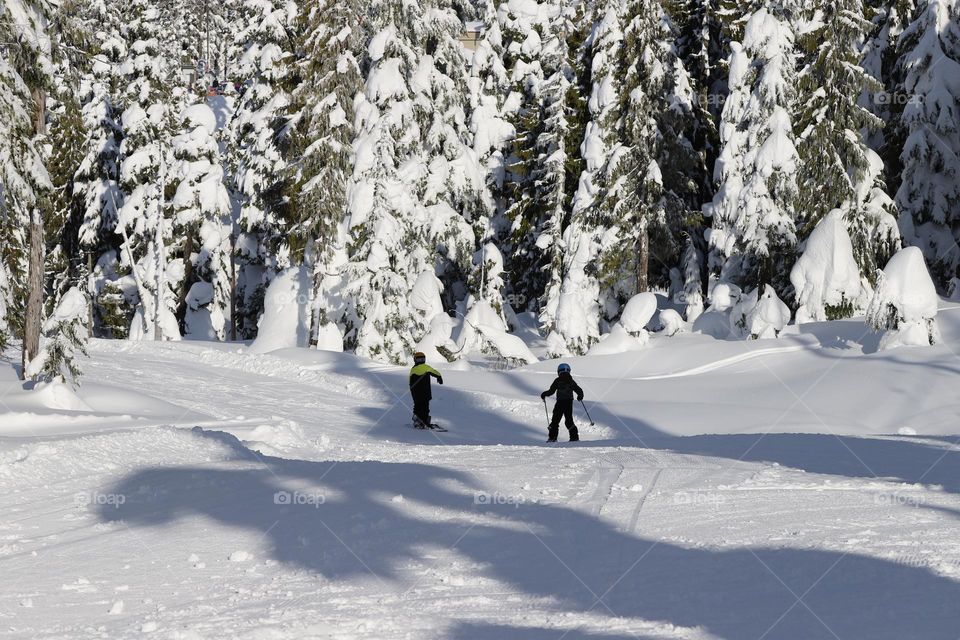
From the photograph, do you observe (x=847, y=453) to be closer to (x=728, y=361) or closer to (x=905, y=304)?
(x=905, y=304)

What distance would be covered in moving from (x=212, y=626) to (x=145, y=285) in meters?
38.0

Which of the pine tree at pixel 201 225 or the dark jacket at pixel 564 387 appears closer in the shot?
the dark jacket at pixel 564 387

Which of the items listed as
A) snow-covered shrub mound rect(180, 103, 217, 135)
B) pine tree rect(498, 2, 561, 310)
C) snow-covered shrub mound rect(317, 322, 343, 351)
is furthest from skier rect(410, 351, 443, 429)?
snow-covered shrub mound rect(180, 103, 217, 135)

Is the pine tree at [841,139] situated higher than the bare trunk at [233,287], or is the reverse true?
the pine tree at [841,139]

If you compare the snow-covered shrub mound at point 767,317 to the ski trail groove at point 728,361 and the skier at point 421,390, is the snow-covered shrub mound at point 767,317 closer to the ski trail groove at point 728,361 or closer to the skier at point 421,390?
the ski trail groove at point 728,361

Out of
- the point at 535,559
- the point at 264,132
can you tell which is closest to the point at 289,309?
the point at 264,132

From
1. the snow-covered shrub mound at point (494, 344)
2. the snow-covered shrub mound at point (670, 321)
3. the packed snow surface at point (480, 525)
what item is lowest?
the packed snow surface at point (480, 525)

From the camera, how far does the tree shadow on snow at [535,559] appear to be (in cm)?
567

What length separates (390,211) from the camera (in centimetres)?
3136

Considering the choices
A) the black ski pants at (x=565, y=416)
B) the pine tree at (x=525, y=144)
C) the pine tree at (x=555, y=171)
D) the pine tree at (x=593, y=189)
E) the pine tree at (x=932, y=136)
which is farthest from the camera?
the pine tree at (x=525, y=144)

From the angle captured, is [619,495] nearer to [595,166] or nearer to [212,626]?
[212,626]

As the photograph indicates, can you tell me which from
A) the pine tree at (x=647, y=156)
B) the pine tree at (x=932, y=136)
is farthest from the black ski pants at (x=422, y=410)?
the pine tree at (x=932, y=136)

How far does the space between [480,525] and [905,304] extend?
16.1m

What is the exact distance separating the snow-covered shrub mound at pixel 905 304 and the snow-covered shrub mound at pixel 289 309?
1964cm
